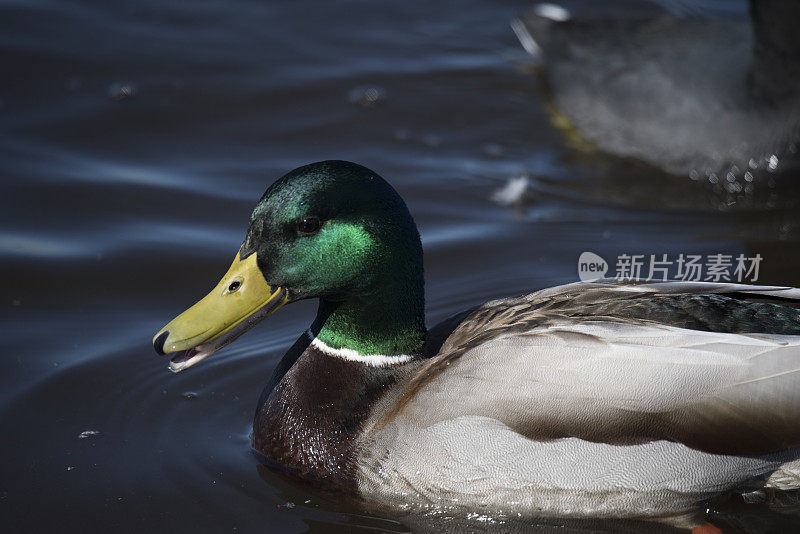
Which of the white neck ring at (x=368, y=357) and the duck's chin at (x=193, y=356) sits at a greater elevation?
the duck's chin at (x=193, y=356)

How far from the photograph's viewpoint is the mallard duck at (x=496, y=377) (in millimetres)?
3736

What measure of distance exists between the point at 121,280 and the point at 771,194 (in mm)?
4234

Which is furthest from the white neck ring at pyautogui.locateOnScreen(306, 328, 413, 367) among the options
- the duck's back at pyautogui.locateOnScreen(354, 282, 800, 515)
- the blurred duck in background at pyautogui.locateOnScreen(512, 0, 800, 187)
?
the blurred duck in background at pyautogui.locateOnScreen(512, 0, 800, 187)

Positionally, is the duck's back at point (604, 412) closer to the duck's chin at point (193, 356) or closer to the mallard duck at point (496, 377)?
the mallard duck at point (496, 377)

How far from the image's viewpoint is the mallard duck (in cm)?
374

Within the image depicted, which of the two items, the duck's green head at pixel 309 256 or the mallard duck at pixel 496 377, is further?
the duck's green head at pixel 309 256

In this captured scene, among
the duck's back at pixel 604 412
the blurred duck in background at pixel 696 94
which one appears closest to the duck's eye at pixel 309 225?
the duck's back at pixel 604 412

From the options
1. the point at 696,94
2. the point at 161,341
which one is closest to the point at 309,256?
the point at 161,341

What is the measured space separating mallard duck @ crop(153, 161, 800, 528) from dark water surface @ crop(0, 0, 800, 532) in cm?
23

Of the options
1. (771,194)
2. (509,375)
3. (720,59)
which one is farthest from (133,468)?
(720,59)

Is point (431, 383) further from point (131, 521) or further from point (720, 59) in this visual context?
point (720, 59)

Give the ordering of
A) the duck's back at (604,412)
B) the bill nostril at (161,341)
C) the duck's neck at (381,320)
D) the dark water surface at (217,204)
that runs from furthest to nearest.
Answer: the dark water surface at (217,204)
the duck's neck at (381,320)
the bill nostril at (161,341)
the duck's back at (604,412)

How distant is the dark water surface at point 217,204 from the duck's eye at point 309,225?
1116 mm

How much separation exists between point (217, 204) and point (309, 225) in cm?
302
